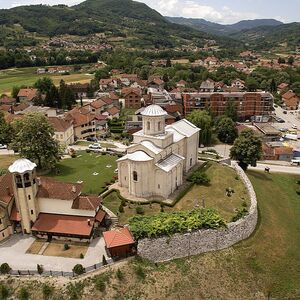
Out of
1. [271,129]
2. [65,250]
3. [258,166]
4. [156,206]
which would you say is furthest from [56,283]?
[271,129]

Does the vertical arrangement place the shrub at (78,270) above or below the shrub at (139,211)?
below

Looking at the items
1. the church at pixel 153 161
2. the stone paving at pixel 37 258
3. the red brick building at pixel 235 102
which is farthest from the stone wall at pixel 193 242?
the red brick building at pixel 235 102

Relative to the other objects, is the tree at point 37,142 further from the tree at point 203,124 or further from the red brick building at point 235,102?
the red brick building at point 235,102

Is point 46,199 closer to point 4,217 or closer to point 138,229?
point 4,217

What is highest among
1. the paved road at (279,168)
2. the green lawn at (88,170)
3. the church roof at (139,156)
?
the church roof at (139,156)

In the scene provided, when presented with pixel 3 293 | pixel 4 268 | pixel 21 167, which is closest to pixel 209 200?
pixel 21 167
